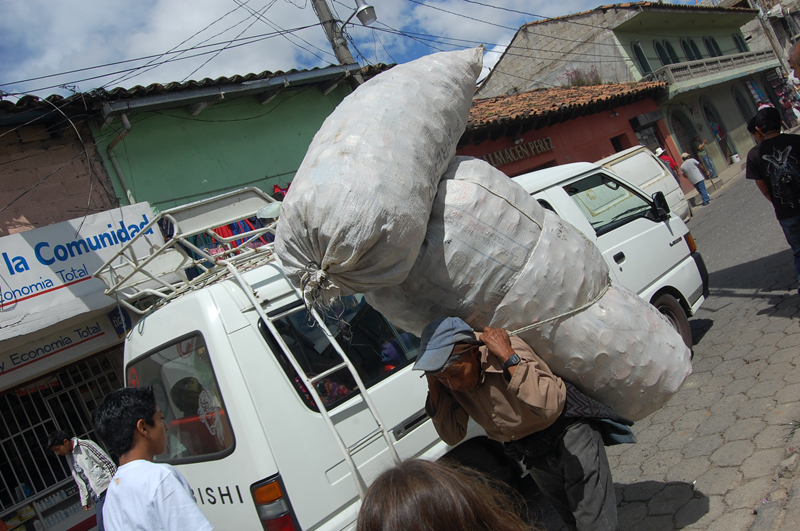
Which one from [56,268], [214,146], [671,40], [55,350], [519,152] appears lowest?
[55,350]

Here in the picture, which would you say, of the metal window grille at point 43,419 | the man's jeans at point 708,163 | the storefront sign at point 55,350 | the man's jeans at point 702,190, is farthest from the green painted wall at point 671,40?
the metal window grille at point 43,419

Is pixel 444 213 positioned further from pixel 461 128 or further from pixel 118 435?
Answer: pixel 118 435

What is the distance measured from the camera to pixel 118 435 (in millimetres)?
2221

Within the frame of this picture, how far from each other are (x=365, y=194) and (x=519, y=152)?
14.1m

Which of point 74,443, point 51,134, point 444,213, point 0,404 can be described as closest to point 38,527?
point 0,404

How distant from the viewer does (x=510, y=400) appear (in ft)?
6.81

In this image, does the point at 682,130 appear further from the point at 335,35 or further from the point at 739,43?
the point at 335,35

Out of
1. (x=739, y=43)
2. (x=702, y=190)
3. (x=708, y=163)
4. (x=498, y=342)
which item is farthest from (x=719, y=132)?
(x=498, y=342)

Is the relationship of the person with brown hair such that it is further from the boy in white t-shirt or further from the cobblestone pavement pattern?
the cobblestone pavement pattern

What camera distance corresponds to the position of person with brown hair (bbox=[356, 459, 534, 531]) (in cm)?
107

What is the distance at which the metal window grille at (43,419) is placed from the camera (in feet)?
19.9

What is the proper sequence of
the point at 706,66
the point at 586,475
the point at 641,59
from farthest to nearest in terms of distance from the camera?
the point at 706,66 < the point at 641,59 < the point at 586,475

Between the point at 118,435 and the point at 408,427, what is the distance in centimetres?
152

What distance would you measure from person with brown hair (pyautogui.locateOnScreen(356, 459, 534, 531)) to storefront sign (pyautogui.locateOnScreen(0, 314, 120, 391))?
6.09 m
